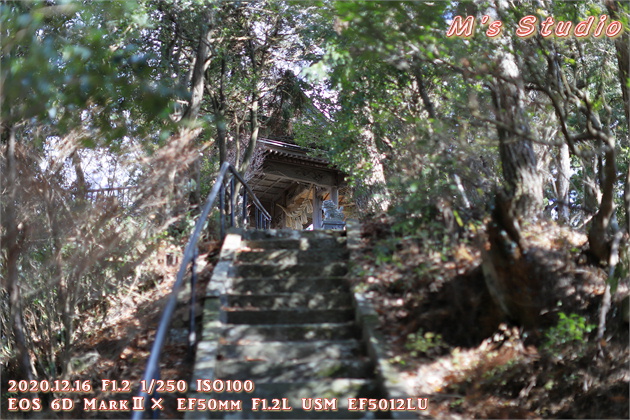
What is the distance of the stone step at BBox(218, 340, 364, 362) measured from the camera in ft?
15.6

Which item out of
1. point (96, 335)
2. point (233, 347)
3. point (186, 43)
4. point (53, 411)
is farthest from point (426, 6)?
point (186, 43)

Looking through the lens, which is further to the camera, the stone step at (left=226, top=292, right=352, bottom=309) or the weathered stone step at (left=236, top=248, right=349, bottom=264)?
the weathered stone step at (left=236, top=248, right=349, bottom=264)

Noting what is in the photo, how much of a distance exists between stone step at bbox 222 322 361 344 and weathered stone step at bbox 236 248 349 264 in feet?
3.92

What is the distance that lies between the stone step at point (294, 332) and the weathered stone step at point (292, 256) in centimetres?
120

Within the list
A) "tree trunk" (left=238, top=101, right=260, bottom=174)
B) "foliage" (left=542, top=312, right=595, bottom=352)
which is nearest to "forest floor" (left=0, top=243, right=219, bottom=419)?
"foliage" (left=542, top=312, right=595, bottom=352)

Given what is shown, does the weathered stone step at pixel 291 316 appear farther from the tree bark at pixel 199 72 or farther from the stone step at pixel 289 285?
the tree bark at pixel 199 72

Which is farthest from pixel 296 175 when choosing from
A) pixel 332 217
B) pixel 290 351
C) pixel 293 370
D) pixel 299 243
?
pixel 293 370

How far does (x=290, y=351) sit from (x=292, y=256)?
1628 millimetres

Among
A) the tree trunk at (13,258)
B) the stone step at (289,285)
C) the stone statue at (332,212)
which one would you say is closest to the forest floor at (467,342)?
the stone step at (289,285)

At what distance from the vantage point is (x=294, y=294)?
5559 millimetres

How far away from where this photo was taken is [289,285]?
577 centimetres

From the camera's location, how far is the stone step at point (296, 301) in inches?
217

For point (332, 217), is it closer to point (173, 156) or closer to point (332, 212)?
point (332, 212)

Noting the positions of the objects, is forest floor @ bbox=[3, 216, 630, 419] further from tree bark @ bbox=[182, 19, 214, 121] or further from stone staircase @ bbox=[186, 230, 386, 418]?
tree bark @ bbox=[182, 19, 214, 121]
